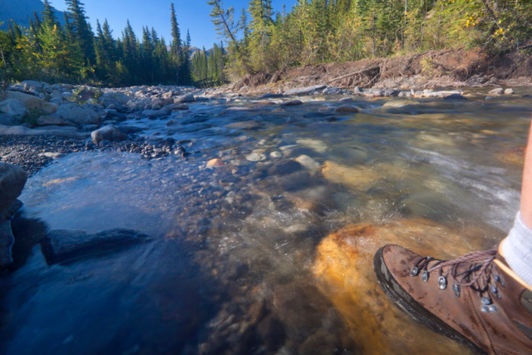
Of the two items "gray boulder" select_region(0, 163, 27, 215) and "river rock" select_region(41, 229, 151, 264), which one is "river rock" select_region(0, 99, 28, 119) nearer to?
"gray boulder" select_region(0, 163, 27, 215)

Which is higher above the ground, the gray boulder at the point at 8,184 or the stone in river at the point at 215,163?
the gray boulder at the point at 8,184

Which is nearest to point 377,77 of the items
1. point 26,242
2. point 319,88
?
point 319,88

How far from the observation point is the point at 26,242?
5.93 ft

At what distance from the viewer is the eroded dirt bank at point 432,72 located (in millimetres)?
11562

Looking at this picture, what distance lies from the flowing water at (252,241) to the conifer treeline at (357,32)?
13302 millimetres

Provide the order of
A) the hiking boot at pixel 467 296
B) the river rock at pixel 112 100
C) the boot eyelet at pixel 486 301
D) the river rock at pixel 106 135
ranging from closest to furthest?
the hiking boot at pixel 467 296, the boot eyelet at pixel 486 301, the river rock at pixel 106 135, the river rock at pixel 112 100

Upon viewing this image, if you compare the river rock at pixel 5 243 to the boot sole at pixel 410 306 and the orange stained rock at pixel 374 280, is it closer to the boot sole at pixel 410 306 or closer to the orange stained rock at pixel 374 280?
the orange stained rock at pixel 374 280

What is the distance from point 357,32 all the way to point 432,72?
12448 millimetres

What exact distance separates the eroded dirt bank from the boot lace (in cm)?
1538

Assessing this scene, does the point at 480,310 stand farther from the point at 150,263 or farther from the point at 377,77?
the point at 377,77

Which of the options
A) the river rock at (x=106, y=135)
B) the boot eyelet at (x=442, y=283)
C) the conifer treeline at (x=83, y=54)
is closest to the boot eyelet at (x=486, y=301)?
the boot eyelet at (x=442, y=283)

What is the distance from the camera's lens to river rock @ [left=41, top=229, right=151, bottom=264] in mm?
1608

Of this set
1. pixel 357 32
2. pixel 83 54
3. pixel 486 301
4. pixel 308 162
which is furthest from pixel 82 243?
pixel 83 54

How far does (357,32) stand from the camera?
22938 mm
